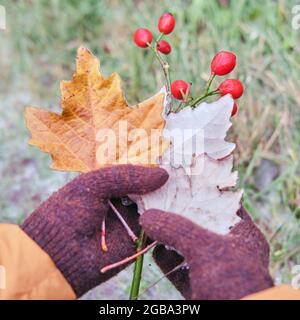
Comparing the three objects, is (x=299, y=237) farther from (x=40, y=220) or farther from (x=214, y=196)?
(x=40, y=220)

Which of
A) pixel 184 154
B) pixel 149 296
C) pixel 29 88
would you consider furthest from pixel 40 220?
pixel 29 88

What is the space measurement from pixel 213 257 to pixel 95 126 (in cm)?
32

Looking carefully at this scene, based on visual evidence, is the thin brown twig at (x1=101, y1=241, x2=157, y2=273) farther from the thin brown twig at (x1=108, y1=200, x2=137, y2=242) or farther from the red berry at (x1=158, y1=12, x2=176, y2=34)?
the red berry at (x1=158, y1=12, x2=176, y2=34)

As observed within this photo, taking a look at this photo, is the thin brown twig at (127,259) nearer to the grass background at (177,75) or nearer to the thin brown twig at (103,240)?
the thin brown twig at (103,240)

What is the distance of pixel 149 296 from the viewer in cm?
152

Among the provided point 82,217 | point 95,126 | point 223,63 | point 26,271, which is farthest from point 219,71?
point 26,271

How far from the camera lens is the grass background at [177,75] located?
1.63 m

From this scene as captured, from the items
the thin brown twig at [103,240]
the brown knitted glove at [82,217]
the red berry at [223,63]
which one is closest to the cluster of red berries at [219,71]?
the red berry at [223,63]

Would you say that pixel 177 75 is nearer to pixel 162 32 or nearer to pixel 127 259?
pixel 162 32

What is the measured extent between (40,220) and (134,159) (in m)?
0.19

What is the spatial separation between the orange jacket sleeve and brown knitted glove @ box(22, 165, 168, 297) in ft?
0.11

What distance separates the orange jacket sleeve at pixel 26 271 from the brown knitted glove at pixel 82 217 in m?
0.03

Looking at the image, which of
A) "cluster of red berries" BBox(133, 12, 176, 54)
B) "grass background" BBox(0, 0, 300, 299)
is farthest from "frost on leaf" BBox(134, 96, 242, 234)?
"grass background" BBox(0, 0, 300, 299)

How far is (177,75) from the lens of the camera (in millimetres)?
1819
